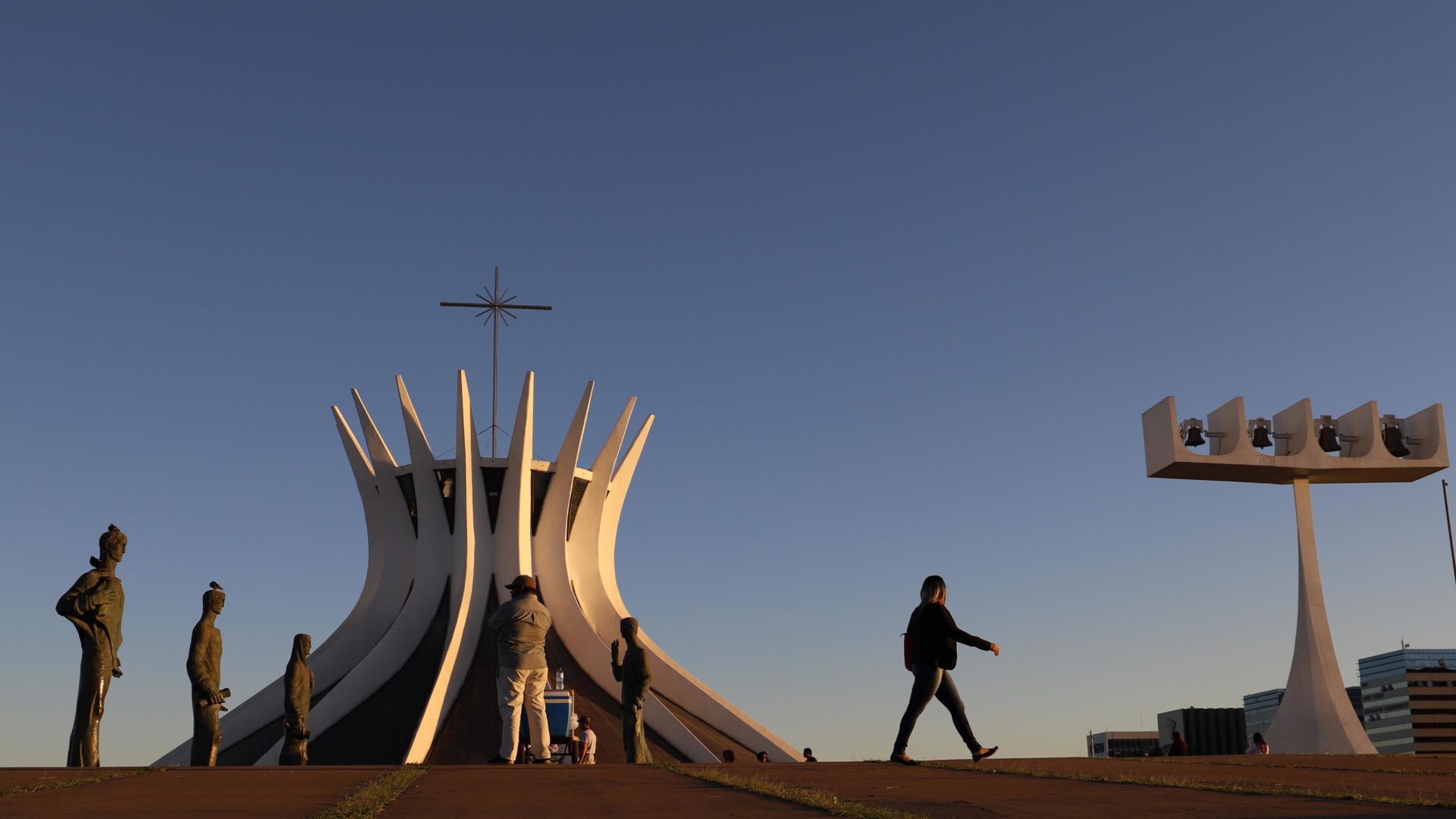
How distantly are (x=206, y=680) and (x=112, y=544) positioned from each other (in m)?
2.09

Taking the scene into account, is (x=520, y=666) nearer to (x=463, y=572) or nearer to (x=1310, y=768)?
(x=1310, y=768)

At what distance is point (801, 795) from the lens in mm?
6883

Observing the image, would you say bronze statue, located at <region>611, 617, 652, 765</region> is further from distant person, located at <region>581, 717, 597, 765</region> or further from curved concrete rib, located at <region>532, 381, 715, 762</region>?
curved concrete rib, located at <region>532, 381, 715, 762</region>

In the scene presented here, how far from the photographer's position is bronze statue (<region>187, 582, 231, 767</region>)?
14281mm

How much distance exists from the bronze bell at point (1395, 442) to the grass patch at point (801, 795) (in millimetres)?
23753

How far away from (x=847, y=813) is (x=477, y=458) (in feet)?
103

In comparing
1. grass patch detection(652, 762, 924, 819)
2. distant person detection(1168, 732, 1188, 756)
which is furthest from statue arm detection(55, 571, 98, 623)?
distant person detection(1168, 732, 1188, 756)

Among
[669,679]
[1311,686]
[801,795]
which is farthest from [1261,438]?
[801,795]

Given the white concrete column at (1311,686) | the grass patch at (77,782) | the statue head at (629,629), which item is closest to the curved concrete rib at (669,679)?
the white concrete column at (1311,686)

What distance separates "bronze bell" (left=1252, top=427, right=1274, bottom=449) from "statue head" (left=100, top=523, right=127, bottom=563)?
22.7m

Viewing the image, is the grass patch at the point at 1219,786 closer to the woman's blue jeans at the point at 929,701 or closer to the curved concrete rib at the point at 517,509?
the woman's blue jeans at the point at 929,701

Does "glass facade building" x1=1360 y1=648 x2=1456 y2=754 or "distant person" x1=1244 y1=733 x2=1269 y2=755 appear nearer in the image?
"distant person" x1=1244 y1=733 x2=1269 y2=755

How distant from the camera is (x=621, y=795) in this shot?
6910mm

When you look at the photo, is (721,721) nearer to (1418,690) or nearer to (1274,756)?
(1274,756)
